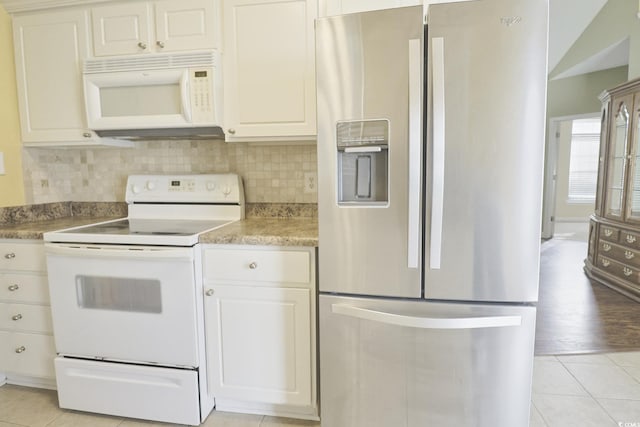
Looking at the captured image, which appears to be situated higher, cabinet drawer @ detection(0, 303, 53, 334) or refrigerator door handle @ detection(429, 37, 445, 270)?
refrigerator door handle @ detection(429, 37, 445, 270)

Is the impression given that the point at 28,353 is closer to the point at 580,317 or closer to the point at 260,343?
the point at 260,343

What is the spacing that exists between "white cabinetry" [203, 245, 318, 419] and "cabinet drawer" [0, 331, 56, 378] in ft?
3.01

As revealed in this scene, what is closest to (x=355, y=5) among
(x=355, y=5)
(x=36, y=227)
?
(x=355, y=5)

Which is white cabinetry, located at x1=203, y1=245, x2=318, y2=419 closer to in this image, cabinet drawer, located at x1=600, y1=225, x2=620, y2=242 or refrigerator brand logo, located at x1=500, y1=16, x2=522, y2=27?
refrigerator brand logo, located at x1=500, y1=16, x2=522, y2=27

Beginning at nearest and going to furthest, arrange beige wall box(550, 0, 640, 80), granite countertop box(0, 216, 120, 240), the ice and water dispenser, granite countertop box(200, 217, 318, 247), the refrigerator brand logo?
the refrigerator brand logo → the ice and water dispenser → granite countertop box(200, 217, 318, 247) → granite countertop box(0, 216, 120, 240) → beige wall box(550, 0, 640, 80)

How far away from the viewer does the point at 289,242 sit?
1532mm

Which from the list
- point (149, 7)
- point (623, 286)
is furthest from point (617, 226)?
point (149, 7)

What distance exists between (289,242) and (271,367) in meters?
0.59

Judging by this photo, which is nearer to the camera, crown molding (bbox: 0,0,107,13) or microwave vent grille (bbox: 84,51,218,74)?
microwave vent grille (bbox: 84,51,218,74)

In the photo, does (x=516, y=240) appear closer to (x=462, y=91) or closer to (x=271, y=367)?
(x=462, y=91)

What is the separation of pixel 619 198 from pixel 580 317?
135 cm

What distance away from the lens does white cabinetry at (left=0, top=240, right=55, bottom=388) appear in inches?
71.3

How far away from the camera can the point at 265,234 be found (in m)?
1.59

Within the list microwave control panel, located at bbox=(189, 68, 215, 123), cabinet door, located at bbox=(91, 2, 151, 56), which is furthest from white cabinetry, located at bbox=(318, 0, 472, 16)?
cabinet door, located at bbox=(91, 2, 151, 56)
